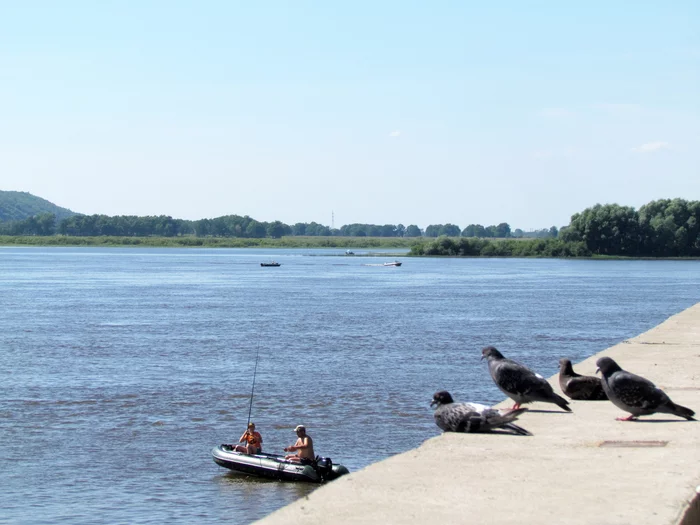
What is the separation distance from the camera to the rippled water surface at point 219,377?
64.5 feet

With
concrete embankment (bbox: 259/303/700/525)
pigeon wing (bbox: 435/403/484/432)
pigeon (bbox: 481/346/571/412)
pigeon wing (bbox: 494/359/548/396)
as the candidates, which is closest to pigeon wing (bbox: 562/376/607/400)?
concrete embankment (bbox: 259/303/700/525)

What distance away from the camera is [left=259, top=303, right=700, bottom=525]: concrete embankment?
792 cm

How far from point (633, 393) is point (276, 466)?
347 inches

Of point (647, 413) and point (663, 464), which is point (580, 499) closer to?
point (663, 464)

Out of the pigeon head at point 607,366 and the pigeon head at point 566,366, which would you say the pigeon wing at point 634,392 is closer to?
the pigeon head at point 607,366

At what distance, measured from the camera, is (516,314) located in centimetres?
6375

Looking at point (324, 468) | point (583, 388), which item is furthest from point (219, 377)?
point (583, 388)

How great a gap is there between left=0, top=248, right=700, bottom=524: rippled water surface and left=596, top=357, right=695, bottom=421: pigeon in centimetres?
755

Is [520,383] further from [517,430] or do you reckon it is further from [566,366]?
[566,366]

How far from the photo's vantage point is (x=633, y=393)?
12.1 metres

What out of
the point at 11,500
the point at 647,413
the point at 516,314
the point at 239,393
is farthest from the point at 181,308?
the point at 647,413

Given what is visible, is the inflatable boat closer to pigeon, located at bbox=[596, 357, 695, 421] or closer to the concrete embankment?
the concrete embankment

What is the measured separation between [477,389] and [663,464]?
68.9ft

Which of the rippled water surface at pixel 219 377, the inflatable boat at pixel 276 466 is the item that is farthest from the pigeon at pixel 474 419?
the inflatable boat at pixel 276 466
